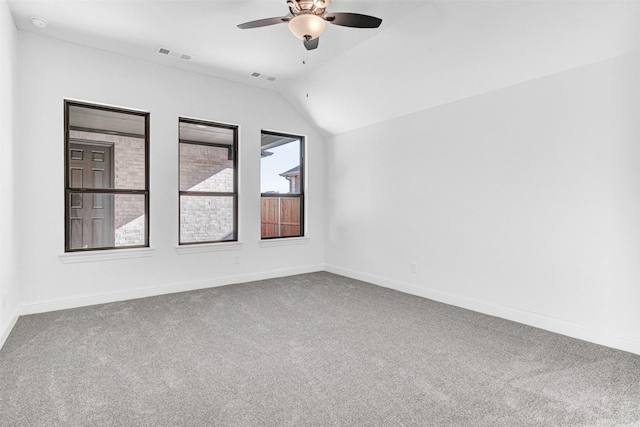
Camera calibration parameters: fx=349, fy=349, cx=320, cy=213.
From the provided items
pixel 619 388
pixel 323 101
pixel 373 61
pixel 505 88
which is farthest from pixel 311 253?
pixel 619 388

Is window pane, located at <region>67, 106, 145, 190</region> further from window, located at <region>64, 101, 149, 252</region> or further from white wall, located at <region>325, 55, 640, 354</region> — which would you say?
white wall, located at <region>325, 55, 640, 354</region>

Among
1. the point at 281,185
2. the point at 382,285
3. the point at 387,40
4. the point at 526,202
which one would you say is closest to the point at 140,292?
the point at 281,185

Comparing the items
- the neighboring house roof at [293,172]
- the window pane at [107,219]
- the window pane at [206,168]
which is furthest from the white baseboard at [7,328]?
the neighboring house roof at [293,172]

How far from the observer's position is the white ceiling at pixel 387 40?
281cm

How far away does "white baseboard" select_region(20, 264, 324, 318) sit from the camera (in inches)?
148

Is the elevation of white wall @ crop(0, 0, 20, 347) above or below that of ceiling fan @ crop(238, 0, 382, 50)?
below

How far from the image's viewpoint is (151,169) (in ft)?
14.5

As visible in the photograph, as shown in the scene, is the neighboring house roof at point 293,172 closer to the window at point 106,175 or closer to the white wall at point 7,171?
the window at point 106,175

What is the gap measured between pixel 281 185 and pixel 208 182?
3.80ft

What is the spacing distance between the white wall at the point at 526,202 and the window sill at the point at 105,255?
3126 mm

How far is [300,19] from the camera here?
2.60 meters

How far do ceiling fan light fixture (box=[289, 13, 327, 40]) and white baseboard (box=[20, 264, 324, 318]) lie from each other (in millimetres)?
3492

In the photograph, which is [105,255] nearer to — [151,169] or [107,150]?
[151,169]

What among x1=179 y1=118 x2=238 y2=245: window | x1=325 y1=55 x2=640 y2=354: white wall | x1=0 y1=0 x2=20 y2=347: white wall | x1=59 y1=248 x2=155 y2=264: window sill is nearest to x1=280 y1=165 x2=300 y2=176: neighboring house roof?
x1=179 y1=118 x2=238 y2=245: window
